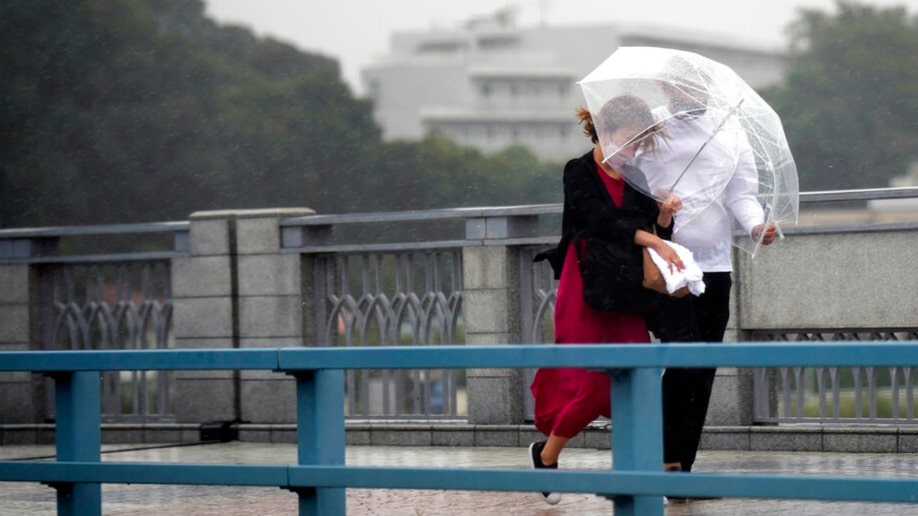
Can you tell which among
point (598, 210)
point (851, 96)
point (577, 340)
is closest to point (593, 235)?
point (598, 210)

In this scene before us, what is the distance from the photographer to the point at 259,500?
7.91m

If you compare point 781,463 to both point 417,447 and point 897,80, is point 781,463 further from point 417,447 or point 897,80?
point 897,80

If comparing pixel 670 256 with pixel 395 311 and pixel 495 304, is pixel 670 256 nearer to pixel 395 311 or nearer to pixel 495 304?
pixel 495 304

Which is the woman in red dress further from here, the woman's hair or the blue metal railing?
the blue metal railing

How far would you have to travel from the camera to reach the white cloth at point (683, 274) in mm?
6570

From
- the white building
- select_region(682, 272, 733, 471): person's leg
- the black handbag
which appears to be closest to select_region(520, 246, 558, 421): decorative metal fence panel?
select_region(682, 272, 733, 471): person's leg

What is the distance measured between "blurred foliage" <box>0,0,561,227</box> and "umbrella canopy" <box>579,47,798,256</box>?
222 ft

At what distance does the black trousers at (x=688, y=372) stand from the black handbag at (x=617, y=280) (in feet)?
0.39

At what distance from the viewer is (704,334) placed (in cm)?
721

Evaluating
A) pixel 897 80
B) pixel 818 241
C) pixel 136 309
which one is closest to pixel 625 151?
pixel 818 241

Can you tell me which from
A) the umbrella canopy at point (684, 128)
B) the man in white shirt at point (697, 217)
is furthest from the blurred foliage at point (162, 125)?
the umbrella canopy at point (684, 128)

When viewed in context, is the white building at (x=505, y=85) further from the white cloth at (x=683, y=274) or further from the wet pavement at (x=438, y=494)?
the white cloth at (x=683, y=274)

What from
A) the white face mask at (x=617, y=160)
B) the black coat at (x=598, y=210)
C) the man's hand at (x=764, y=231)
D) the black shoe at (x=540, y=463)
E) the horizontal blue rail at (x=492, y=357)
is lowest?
the black shoe at (x=540, y=463)

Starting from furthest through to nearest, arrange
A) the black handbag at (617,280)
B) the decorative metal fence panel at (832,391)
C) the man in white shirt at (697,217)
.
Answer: the decorative metal fence panel at (832,391) < the man in white shirt at (697,217) < the black handbag at (617,280)
